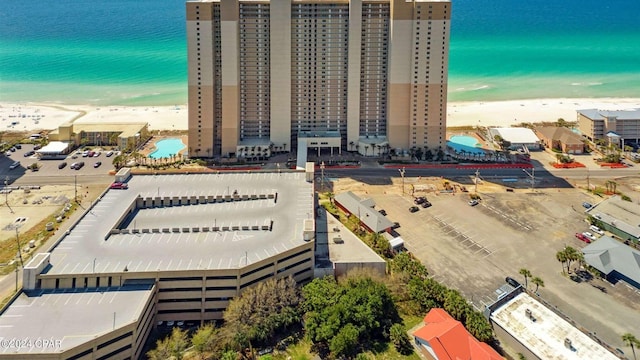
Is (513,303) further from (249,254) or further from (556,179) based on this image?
(556,179)

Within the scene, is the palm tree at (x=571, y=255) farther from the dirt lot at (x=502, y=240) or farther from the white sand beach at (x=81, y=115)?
the white sand beach at (x=81, y=115)

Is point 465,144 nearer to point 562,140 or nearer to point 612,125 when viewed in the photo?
point 562,140

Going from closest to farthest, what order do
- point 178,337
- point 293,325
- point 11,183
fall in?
1. point 178,337
2. point 293,325
3. point 11,183

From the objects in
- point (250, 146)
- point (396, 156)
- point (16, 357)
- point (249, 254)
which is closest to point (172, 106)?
point (250, 146)

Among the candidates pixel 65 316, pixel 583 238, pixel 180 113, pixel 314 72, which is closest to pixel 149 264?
pixel 65 316

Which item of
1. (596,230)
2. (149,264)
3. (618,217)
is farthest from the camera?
(618,217)

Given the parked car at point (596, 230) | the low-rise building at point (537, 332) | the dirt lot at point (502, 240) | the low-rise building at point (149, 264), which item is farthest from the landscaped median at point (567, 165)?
the low-rise building at point (149, 264)

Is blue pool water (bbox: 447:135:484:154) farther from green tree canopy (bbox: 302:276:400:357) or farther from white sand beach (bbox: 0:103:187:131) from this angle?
white sand beach (bbox: 0:103:187:131)
